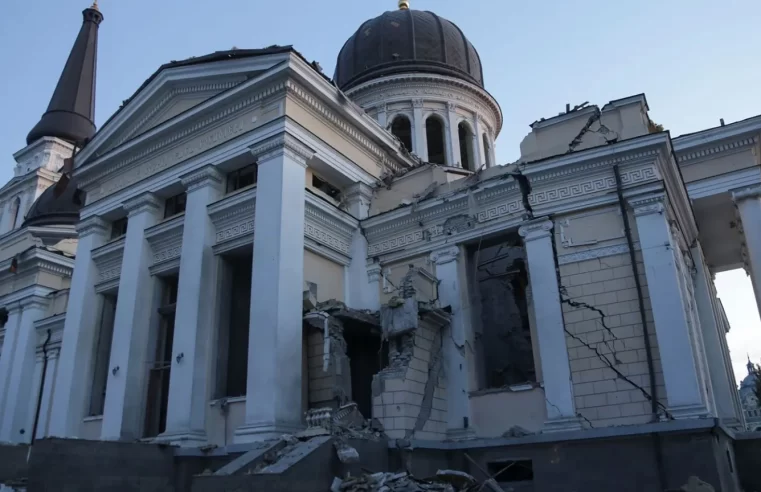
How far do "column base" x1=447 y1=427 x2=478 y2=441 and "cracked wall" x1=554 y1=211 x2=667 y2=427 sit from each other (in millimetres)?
2257

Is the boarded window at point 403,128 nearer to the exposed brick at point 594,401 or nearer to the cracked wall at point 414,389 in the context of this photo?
the cracked wall at point 414,389

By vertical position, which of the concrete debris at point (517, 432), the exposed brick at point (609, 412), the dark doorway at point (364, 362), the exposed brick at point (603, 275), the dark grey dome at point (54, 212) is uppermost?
the dark grey dome at point (54, 212)

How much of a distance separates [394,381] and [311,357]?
7.89 ft

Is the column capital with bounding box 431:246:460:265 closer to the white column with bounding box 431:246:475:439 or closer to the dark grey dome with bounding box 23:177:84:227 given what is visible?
the white column with bounding box 431:246:475:439

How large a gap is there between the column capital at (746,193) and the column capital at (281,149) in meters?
12.0

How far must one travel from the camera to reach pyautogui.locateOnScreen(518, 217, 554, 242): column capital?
13125mm

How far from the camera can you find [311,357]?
13.7 metres

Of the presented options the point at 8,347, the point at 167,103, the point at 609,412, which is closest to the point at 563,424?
the point at 609,412

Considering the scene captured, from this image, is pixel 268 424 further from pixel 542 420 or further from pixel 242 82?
pixel 242 82

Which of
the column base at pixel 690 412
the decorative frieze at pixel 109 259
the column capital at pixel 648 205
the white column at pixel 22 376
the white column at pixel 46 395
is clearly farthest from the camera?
the white column at pixel 22 376

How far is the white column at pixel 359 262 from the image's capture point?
15516 millimetres

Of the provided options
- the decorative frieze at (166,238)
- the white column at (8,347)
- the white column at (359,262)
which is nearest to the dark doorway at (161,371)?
the decorative frieze at (166,238)

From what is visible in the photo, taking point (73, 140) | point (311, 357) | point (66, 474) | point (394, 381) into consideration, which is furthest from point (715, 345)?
point (73, 140)

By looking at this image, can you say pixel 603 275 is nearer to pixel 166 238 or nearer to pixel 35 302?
pixel 166 238
